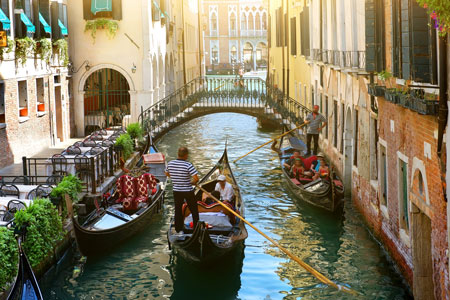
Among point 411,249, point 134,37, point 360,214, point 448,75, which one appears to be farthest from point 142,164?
point 448,75

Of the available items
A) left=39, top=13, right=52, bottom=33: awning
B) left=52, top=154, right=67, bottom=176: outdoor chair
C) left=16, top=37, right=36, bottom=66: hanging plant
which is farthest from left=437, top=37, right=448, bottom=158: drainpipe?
left=39, top=13, right=52, bottom=33: awning

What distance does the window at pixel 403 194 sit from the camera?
7816 mm

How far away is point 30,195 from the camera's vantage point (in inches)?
363

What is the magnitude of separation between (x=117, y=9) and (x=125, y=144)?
611cm

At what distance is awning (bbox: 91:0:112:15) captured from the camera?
18.5 m

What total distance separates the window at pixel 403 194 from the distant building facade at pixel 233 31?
54.1m

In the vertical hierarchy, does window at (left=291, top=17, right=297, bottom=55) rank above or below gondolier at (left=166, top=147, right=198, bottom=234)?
above

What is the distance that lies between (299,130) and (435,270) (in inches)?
464

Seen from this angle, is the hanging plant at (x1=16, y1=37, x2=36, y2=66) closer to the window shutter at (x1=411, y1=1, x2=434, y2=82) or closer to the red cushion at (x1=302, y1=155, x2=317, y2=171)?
the red cushion at (x1=302, y1=155, x2=317, y2=171)

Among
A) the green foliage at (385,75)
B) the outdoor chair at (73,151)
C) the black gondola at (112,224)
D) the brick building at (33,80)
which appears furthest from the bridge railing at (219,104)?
the green foliage at (385,75)

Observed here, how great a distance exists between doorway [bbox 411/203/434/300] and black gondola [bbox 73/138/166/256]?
376cm

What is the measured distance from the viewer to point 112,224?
377 inches

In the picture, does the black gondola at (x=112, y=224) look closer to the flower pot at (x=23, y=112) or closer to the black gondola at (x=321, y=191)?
the black gondola at (x=321, y=191)

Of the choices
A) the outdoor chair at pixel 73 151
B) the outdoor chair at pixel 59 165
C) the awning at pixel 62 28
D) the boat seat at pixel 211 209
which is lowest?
the boat seat at pixel 211 209
